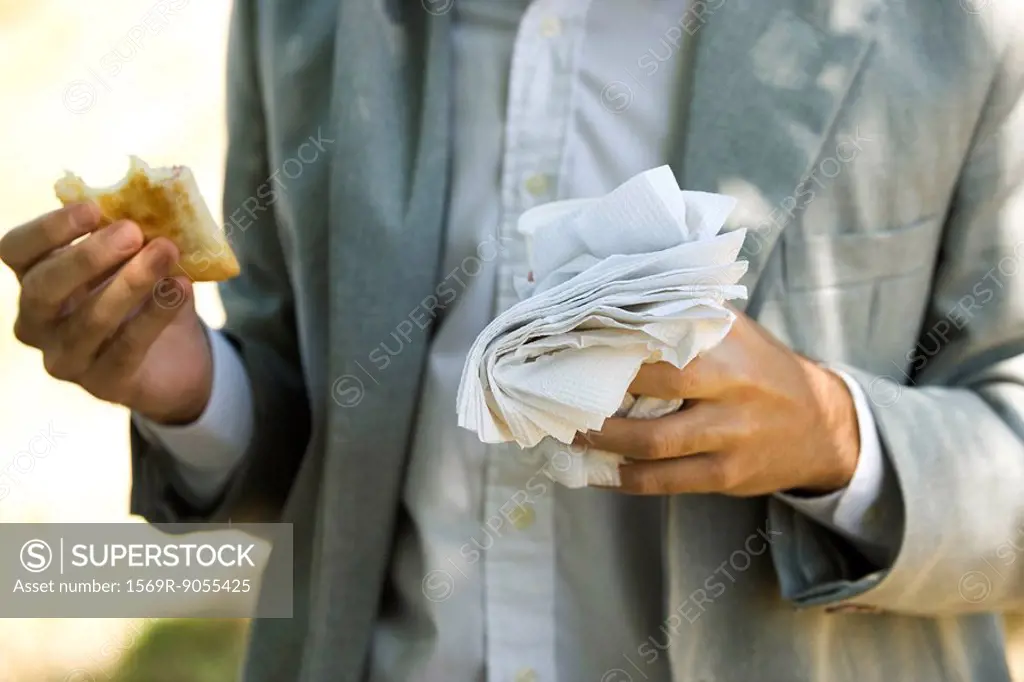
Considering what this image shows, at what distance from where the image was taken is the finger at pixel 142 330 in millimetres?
809

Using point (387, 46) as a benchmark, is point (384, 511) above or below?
below

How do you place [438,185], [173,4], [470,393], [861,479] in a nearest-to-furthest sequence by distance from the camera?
[470,393]
[861,479]
[438,185]
[173,4]

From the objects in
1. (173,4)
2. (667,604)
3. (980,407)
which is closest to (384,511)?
(667,604)

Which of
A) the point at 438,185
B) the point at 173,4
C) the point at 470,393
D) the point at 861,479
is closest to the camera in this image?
the point at 470,393

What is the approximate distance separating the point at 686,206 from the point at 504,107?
269 millimetres

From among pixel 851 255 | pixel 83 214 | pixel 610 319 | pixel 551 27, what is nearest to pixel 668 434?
pixel 610 319

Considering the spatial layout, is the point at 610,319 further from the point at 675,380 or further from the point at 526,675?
the point at 526,675

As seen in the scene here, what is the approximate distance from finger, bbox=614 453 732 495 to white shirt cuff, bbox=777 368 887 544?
0.10 metres

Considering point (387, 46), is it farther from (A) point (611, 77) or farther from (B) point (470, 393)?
(B) point (470, 393)

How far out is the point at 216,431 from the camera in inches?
37.8

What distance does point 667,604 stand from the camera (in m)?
0.82

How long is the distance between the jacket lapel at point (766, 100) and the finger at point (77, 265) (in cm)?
46

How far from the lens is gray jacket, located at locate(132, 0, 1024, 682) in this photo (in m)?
0.78

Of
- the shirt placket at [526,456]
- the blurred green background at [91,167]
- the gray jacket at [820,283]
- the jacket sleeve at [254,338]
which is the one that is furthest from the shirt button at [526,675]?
the blurred green background at [91,167]
